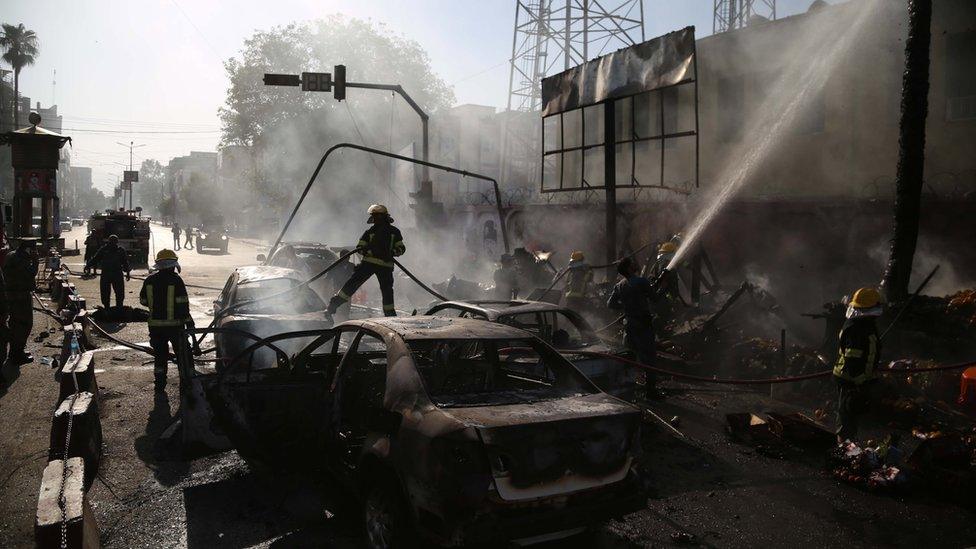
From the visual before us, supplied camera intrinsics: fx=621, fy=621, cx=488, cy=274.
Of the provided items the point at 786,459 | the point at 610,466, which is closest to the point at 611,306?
the point at 786,459

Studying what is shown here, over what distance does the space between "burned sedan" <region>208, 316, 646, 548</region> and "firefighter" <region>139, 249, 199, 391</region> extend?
11.2 feet

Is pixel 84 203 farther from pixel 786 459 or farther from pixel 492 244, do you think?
pixel 786 459

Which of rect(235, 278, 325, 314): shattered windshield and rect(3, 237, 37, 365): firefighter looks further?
rect(3, 237, 37, 365): firefighter

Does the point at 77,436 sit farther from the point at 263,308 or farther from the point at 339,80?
the point at 339,80

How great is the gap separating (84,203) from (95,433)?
7789 inches

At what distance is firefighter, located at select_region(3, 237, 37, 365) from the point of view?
921 cm

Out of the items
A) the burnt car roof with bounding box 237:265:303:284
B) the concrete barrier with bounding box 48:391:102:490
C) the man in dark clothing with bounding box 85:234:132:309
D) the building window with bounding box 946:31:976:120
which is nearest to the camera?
the concrete barrier with bounding box 48:391:102:490

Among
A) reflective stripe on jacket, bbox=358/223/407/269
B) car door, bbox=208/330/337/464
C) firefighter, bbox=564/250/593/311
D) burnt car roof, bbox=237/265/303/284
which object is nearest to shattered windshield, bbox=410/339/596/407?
car door, bbox=208/330/337/464

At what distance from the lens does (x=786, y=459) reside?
5949 millimetres

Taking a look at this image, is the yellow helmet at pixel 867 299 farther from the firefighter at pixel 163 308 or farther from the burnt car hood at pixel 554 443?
the firefighter at pixel 163 308

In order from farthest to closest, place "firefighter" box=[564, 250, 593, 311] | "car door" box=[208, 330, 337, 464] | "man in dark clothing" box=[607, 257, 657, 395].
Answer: "firefighter" box=[564, 250, 593, 311], "man in dark clothing" box=[607, 257, 657, 395], "car door" box=[208, 330, 337, 464]

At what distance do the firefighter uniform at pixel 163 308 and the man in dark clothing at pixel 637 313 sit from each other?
551cm

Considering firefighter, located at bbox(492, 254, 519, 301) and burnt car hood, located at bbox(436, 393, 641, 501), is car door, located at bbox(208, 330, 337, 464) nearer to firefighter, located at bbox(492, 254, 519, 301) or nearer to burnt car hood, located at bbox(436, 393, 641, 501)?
burnt car hood, located at bbox(436, 393, 641, 501)

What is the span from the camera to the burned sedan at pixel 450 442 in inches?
125
